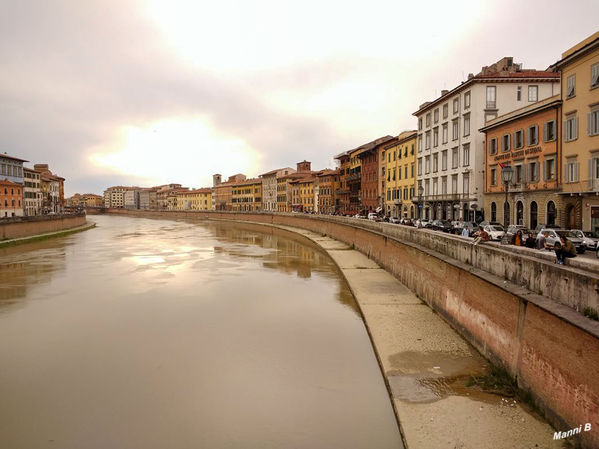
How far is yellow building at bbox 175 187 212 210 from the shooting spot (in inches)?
7088

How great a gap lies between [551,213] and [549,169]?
3.59 meters

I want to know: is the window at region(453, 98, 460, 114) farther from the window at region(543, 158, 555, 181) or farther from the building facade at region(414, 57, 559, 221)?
the window at region(543, 158, 555, 181)

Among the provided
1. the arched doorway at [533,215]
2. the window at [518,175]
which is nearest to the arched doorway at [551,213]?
the arched doorway at [533,215]

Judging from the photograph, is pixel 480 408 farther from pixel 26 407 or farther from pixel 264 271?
pixel 264 271

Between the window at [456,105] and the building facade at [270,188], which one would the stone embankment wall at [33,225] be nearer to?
the window at [456,105]

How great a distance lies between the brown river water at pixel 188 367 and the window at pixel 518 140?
904 inches

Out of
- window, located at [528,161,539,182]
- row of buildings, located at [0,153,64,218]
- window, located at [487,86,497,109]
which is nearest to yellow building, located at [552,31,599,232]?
window, located at [528,161,539,182]

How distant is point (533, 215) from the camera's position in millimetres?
37781

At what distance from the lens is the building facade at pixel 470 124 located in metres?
47.2

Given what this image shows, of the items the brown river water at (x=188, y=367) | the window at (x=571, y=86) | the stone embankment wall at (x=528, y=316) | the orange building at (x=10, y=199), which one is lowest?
the brown river water at (x=188, y=367)

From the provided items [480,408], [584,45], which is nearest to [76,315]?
[480,408]

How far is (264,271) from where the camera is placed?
3403 cm

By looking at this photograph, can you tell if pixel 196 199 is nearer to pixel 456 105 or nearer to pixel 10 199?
pixel 10 199

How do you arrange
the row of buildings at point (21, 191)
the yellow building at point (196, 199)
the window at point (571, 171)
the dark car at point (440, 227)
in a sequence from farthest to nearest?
the yellow building at point (196, 199), the row of buildings at point (21, 191), the dark car at point (440, 227), the window at point (571, 171)
